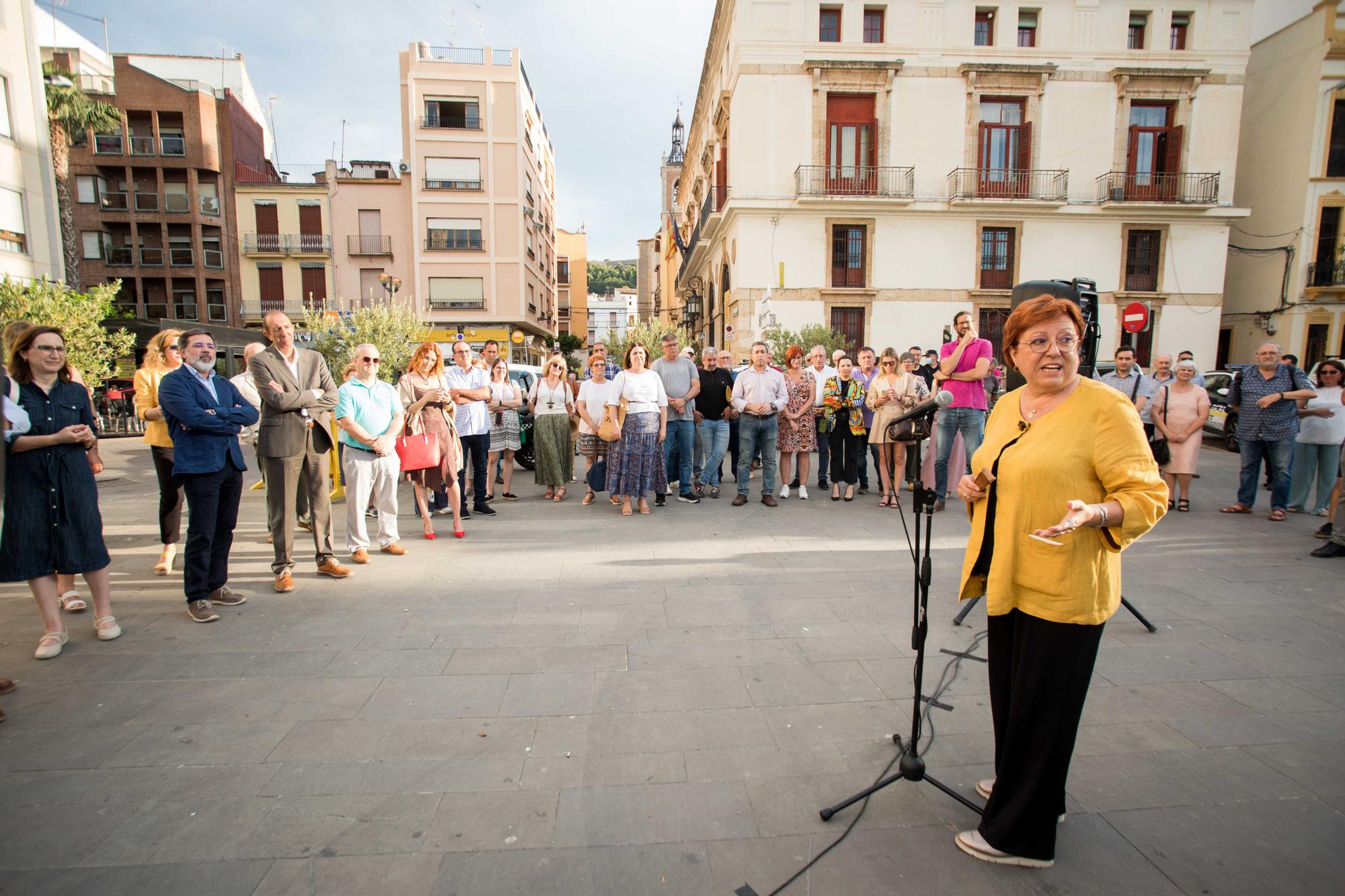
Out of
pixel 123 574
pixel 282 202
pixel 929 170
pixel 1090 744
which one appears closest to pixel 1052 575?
pixel 1090 744

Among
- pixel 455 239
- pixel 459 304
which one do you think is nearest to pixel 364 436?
pixel 459 304

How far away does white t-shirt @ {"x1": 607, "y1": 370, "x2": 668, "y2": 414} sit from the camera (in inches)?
293

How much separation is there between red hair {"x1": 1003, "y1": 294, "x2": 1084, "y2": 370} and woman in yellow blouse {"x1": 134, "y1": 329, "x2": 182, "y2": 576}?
6.09 m

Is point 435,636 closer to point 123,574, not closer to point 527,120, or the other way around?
point 123,574

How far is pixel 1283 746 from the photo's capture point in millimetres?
2893

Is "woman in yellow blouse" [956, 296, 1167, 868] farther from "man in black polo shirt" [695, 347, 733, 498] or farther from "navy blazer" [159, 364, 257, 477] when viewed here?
"man in black polo shirt" [695, 347, 733, 498]

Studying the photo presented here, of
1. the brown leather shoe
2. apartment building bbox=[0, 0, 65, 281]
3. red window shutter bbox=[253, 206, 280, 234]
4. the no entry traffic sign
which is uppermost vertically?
red window shutter bbox=[253, 206, 280, 234]

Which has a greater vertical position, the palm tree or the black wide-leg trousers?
the palm tree

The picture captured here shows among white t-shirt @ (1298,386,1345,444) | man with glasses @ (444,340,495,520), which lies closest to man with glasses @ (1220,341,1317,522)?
white t-shirt @ (1298,386,1345,444)

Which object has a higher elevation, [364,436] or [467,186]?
[467,186]

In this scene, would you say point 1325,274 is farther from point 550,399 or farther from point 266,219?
point 266,219

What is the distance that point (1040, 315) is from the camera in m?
2.21

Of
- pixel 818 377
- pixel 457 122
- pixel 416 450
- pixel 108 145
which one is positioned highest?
pixel 457 122

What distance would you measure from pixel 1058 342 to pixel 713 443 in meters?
6.42
